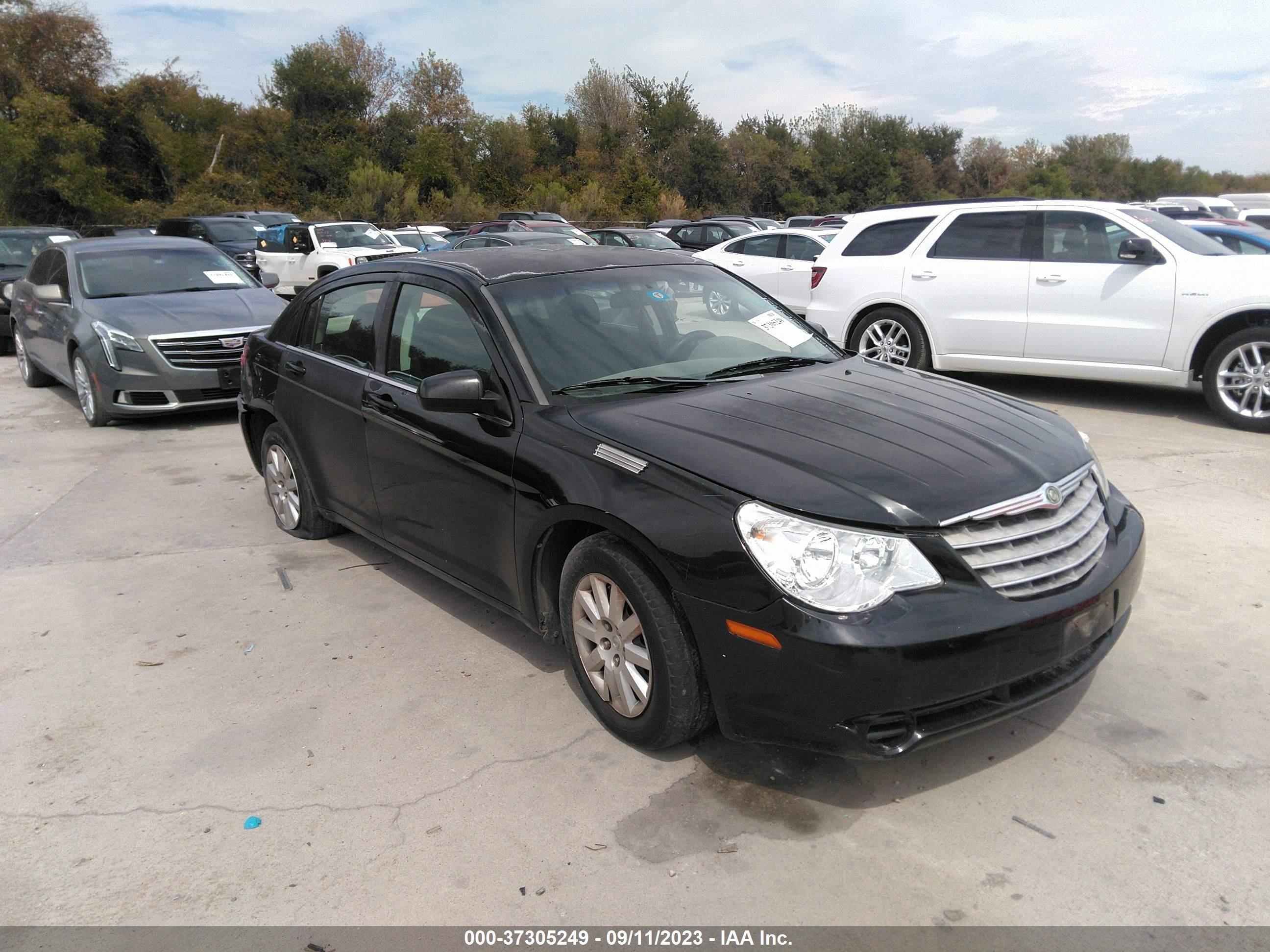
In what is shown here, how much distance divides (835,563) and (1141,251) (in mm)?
6493

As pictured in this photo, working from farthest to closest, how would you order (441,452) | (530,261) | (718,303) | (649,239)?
(649,239) → (718,303) → (530,261) → (441,452)

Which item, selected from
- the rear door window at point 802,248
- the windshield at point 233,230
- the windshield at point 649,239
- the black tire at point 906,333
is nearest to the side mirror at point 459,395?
the black tire at point 906,333

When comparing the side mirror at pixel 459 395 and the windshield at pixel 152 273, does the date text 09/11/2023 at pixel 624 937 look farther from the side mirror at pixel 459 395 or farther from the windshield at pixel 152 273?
the windshield at pixel 152 273

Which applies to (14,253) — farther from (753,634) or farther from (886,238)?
A: (753,634)

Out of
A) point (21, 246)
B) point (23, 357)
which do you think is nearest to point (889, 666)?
point (23, 357)

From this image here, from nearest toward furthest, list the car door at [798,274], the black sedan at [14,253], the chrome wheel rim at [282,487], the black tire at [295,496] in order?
the black tire at [295,496] < the chrome wheel rim at [282,487] < the car door at [798,274] < the black sedan at [14,253]

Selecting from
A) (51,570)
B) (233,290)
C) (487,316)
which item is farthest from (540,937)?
(233,290)

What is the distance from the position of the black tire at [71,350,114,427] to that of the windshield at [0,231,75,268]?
6.58m

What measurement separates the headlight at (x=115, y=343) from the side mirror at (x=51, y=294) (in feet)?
4.09

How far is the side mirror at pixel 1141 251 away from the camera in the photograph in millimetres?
7789

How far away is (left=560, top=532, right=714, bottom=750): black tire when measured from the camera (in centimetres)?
300

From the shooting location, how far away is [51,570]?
209 inches

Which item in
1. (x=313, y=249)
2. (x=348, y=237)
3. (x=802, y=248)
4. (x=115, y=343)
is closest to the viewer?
(x=115, y=343)

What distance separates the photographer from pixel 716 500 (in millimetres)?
2926
